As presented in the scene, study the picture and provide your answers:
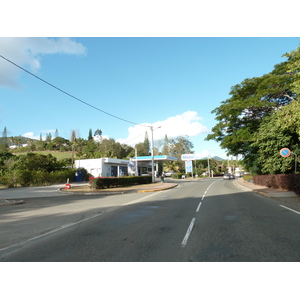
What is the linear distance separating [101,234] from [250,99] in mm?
23814

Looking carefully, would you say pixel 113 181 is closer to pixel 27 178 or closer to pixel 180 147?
pixel 27 178

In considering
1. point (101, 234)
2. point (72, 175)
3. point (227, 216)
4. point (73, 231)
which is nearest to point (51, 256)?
point (101, 234)

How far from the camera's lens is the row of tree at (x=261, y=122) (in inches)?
810

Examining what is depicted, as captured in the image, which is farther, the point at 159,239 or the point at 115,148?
the point at 115,148

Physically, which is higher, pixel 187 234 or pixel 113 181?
pixel 113 181

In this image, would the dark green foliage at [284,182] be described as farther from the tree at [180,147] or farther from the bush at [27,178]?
the tree at [180,147]

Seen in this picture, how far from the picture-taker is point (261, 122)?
24.8 m

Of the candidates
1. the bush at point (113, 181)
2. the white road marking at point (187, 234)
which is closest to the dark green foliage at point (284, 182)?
the white road marking at point (187, 234)

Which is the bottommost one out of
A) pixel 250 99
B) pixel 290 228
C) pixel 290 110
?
pixel 290 228

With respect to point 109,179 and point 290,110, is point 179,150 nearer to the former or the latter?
point 109,179

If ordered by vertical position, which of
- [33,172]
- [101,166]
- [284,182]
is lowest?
[284,182]

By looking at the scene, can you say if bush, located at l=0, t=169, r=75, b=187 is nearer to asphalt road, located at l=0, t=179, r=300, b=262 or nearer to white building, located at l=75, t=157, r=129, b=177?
white building, located at l=75, t=157, r=129, b=177

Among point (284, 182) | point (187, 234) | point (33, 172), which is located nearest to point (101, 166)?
point (33, 172)
